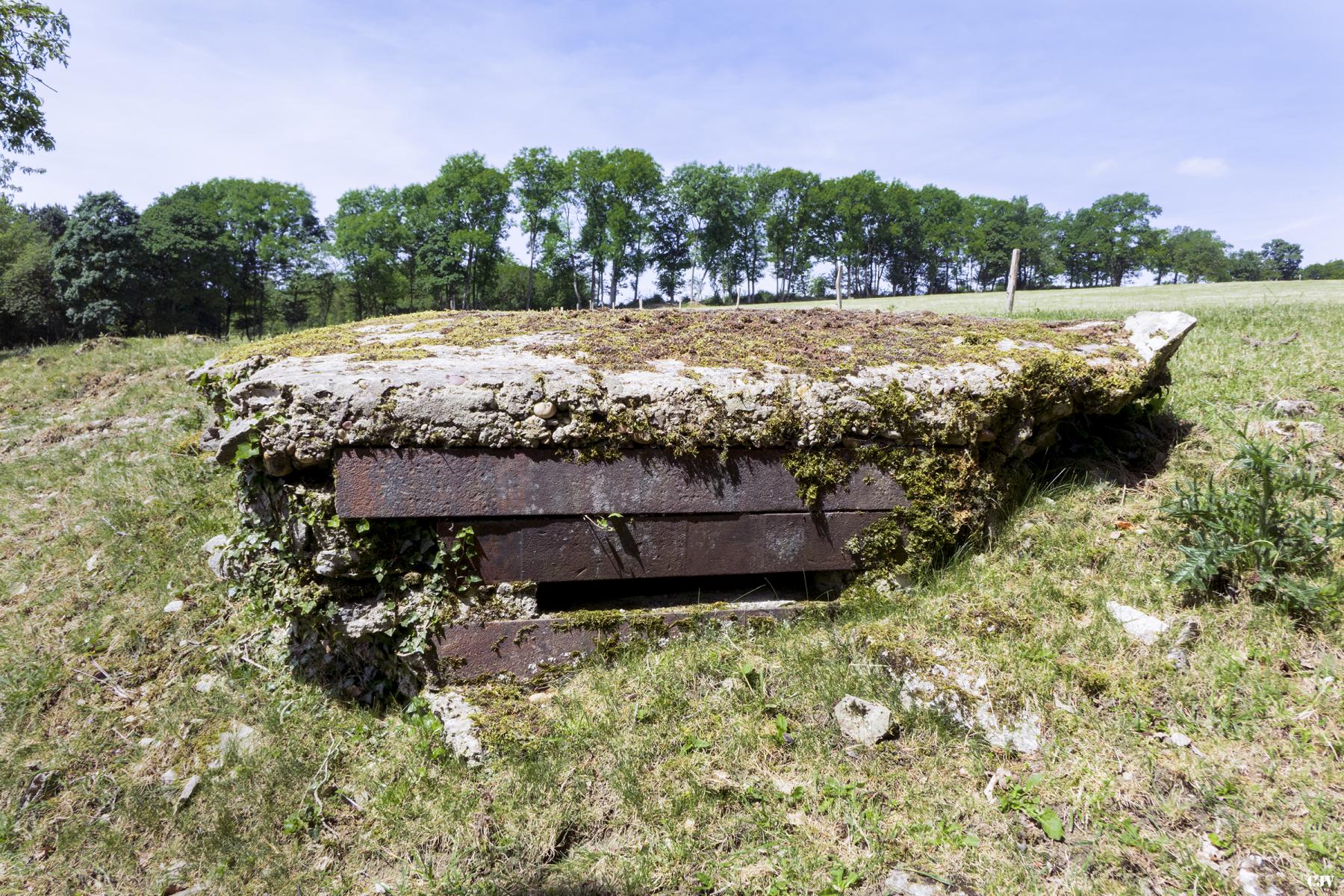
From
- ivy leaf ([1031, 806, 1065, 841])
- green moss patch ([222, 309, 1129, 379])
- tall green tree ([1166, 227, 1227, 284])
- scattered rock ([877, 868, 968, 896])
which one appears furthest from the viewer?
tall green tree ([1166, 227, 1227, 284])

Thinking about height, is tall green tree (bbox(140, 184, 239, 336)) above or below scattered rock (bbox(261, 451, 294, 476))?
above

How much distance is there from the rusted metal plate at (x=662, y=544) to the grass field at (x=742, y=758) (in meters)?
0.37

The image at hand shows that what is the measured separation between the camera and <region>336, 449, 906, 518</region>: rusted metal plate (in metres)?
3.02

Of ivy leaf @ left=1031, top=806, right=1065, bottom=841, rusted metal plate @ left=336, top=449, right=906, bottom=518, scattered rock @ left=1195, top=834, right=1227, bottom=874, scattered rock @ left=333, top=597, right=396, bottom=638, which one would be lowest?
ivy leaf @ left=1031, top=806, right=1065, bottom=841

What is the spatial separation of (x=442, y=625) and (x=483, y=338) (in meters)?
1.81

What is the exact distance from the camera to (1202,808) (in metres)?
2.19

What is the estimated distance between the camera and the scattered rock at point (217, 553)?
4383 millimetres

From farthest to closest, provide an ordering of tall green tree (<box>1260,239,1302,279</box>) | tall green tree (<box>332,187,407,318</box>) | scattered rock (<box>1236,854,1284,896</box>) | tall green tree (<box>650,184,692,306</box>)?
tall green tree (<box>1260,239,1302,279</box>), tall green tree (<box>650,184,692,306</box>), tall green tree (<box>332,187,407,318</box>), scattered rock (<box>1236,854,1284,896</box>)

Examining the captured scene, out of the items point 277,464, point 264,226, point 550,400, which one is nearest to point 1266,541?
point 550,400

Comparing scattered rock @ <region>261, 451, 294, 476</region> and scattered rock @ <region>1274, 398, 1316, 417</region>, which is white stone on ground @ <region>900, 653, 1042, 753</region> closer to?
scattered rock @ <region>261, 451, 294, 476</region>

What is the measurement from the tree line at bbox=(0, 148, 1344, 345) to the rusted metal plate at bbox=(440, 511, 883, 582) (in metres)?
14.2

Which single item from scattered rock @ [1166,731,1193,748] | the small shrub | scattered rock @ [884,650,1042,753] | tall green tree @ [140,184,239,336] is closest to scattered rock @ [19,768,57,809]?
scattered rock @ [884,650,1042,753]

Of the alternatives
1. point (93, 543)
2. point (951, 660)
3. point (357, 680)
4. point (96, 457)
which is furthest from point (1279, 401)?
point (96, 457)

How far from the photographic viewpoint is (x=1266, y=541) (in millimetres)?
2898
